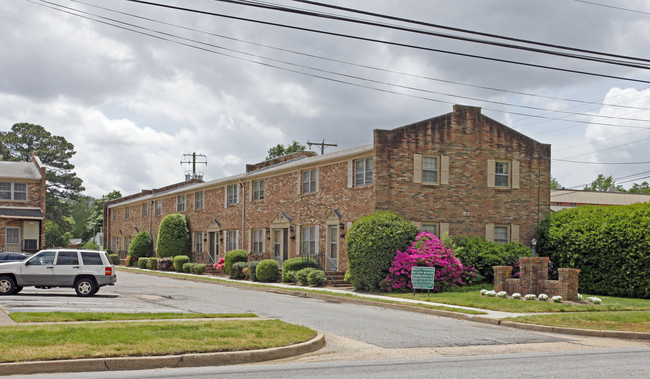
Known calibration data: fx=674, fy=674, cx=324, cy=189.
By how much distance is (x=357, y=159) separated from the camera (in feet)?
101

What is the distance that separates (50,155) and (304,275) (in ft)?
229

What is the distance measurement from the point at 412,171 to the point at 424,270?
6601mm

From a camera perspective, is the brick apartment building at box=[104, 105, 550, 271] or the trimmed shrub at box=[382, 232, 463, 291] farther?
the brick apartment building at box=[104, 105, 550, 271]

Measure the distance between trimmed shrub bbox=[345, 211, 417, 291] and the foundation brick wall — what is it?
417 cm

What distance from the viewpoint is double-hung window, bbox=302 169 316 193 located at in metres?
34.5

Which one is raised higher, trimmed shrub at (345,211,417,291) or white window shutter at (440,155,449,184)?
white window shutter at (440,155,449,184)

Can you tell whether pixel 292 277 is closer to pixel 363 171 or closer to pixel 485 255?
pixel 363 171

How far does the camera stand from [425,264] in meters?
25.7

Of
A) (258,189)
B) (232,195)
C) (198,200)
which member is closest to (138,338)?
(258,189)

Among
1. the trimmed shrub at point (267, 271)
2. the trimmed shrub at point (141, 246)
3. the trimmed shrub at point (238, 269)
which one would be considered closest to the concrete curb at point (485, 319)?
the trimmed shrub at point (267, 271)

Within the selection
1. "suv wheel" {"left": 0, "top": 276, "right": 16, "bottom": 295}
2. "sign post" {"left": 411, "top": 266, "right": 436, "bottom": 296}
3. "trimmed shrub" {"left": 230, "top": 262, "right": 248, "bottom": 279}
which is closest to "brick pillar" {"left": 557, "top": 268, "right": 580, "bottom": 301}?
"sign post" {"left": 411, "top": 266, "right": 436, "bottom": 296}

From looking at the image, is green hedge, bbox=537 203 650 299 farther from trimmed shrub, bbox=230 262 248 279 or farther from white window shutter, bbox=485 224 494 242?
trimmed shrub, bbox=230 262 248 279

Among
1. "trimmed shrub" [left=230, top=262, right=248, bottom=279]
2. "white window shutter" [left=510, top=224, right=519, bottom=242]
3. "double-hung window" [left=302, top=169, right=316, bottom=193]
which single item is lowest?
"trimmed shrub" [left=230, top=262, right=248, bottom=279]

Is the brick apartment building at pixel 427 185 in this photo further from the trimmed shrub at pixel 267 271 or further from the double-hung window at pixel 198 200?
the double-hung window at pixel 198 200
